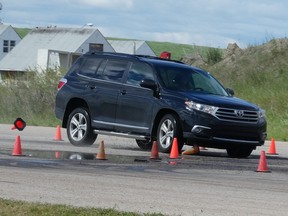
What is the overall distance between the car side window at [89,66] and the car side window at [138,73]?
1.00m

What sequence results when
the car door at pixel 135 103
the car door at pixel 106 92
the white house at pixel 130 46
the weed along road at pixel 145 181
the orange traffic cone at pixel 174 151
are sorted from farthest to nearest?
the white house at pixel 130 46 < the car door at pixel 106 92 < the car door at pixel 135 103 < the orange traffic cone at pixel 174 151 < the weed along road at pixel 145 181

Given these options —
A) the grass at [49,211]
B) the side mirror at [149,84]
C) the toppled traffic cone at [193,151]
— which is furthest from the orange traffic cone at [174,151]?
the grass at [49,211]

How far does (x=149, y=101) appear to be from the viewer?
2077 cm

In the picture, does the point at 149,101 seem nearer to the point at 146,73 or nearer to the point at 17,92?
the point at 146,73

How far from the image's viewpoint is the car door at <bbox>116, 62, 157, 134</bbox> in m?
20.8

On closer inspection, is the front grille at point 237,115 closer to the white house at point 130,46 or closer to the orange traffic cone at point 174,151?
the orange traffic cone at point 174,151

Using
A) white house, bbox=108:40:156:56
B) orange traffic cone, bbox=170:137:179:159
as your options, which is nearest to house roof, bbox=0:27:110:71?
white house, bbox=108:40:156:56

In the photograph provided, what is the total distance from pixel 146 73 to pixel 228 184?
7130 millimetres

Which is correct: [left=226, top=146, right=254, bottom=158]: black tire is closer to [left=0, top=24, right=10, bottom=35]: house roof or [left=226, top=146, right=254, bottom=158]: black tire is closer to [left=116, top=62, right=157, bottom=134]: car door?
[left=116, top=62, right=157, bottom=134]: car door

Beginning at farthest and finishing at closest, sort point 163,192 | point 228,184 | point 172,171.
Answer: point 172,171 → point 228,184 → point 163,192

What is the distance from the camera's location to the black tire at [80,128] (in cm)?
2198

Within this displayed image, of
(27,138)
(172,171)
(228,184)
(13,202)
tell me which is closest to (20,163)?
(172,171)

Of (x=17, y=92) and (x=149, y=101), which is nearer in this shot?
(x=149, y=101)

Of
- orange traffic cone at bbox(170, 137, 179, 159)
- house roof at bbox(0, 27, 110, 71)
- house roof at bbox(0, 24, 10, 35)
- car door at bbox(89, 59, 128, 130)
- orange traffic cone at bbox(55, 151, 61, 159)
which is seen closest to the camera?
orange traffic cone at bbox(55, 151, 61, 159)
